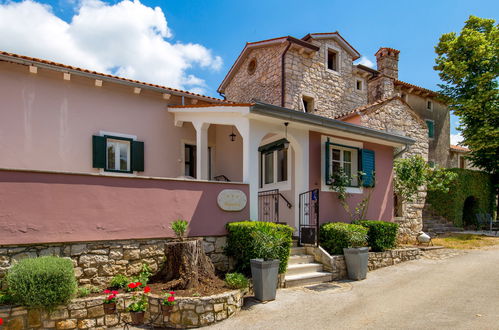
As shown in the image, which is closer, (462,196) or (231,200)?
(231,200)

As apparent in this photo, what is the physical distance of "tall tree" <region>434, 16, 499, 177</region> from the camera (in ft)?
56.1

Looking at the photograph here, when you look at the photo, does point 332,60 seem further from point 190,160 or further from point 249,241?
point 249,241

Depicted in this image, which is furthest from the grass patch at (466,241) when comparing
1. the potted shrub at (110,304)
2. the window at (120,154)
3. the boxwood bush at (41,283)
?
the boxwood bush at (41,283)

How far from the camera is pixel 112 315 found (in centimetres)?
524

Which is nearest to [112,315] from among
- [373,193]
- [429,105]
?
[373,193]

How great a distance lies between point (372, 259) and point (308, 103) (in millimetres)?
8104

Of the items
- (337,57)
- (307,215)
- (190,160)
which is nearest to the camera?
(307,215)

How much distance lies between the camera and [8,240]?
5105mm

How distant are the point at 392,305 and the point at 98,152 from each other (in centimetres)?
755

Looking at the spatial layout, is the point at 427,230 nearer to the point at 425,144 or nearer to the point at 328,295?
the point at 425,144

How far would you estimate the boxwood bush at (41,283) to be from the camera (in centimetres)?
465

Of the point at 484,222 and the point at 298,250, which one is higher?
the point at 298,250

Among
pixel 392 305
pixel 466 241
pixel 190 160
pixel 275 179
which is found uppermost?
pixel 190 160

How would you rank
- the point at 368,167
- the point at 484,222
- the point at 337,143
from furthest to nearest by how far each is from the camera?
the point at 484,222 → the point at 368,167 → the point at 337,143
